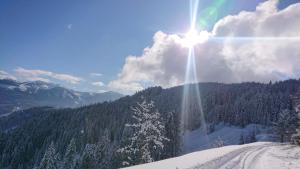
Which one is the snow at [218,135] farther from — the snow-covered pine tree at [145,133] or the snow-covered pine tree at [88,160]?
the snow-covered pine tree at [145,133]

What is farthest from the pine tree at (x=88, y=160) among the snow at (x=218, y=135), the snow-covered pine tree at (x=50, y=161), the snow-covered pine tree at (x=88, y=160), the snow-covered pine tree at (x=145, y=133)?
the snow at (x=218, y=135)

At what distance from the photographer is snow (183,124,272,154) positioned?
5723 inches

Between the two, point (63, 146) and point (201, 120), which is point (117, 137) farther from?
point (201, 120)

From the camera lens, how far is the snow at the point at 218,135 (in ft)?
477

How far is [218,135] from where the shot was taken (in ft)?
521

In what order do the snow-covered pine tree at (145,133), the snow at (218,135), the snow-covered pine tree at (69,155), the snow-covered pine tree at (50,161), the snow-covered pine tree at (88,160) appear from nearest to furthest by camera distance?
the snow-covered pine tree at (145,133)
the snow-covered pine tree at (88,160)
the snow-covered pine tree at (50,161)
the snow-covered pine tree at (69,155)
the snow at (218,135)

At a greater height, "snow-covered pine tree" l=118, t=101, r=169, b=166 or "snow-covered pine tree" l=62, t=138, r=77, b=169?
"snow-covered pine tree" l=118, t=101, r=169, b=166

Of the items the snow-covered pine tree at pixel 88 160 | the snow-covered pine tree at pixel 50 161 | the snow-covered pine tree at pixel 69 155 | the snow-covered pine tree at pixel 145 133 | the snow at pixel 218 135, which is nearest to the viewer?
the snow-covered pine tree at pixel 145 133

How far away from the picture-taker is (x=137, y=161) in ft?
104

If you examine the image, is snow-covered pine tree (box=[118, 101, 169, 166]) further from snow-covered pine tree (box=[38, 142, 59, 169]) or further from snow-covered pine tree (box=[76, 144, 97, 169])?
snow-covered pine tree (box=[38, 142, 59, 169])

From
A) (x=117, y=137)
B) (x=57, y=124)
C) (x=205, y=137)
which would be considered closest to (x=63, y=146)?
(x=117, y=137)

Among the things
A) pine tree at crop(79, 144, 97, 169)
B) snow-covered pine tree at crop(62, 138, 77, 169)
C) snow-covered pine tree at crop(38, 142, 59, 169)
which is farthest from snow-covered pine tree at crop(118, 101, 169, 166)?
snow-covered pine tree at crop(62, 138, 77, 169)

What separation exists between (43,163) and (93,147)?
50.3 feet

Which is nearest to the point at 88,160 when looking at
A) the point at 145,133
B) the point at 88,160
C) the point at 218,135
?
the point at 88,160
